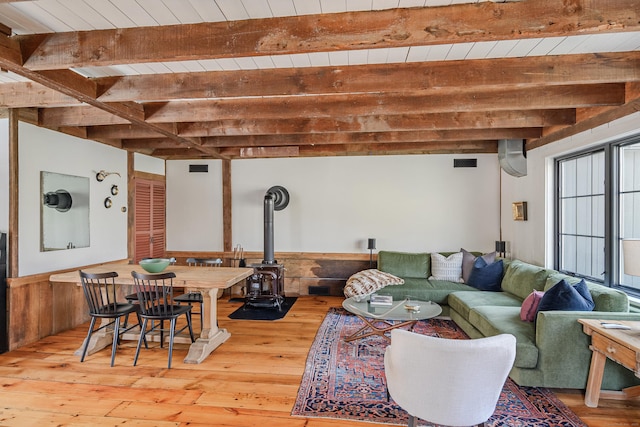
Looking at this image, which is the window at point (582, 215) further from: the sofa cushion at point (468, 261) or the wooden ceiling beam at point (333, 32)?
the wooden ceiling beam at point (333, 32)

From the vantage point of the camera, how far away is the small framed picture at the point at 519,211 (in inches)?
204

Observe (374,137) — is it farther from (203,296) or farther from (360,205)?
(203,296)

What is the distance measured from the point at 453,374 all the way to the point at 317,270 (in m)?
4.53

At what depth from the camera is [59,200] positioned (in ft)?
14.4

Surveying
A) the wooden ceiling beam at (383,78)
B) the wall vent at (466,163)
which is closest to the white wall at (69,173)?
the wooden ceiling beam at (383,78)

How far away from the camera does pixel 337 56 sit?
2770 mm

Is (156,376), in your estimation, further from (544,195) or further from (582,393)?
(544,195)

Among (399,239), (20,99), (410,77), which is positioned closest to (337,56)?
(410,77)

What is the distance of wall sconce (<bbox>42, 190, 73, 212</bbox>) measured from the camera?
4266 mm

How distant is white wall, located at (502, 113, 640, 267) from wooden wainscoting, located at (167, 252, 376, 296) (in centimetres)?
229

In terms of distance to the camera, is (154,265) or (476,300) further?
(476,300)

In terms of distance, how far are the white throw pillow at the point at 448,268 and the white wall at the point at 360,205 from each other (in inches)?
26.7

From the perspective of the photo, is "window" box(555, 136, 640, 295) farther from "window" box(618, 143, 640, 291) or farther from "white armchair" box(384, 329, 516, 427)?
"white armchair" box(384, 329, 516, 427)

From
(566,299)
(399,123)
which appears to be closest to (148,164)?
(399,123)
